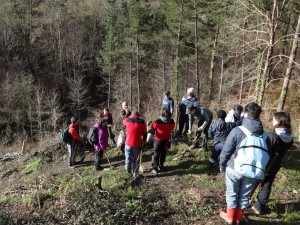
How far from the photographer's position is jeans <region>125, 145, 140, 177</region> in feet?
26.4

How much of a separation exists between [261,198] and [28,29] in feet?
150

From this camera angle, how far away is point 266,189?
19.8ft

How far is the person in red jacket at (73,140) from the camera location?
383 inches

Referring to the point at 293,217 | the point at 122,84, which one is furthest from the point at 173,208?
the point at 122,84

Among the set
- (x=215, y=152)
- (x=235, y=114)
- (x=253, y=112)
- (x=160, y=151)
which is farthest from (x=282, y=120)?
(x=160, y=151)

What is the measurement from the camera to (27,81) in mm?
36719

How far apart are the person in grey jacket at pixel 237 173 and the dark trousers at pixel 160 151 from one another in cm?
296

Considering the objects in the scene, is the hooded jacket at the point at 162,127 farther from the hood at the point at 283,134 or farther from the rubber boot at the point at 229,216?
the hood at the point at 283,134

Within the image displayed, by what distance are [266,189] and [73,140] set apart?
599 centimetres

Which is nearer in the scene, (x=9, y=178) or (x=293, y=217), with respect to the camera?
(x=293, y=217)

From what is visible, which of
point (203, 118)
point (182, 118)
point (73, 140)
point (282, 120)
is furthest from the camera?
point (182, 118)

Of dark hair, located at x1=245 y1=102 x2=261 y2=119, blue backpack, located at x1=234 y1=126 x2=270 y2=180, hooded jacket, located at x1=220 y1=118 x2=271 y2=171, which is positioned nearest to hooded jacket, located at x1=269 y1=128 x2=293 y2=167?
hooded jacket, located at x1=220 y1=118 x2=271 y2=171

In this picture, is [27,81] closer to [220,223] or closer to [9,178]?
[9,178]

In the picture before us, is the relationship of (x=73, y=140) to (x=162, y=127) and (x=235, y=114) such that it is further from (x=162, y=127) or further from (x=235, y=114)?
(x=235, y=114)
